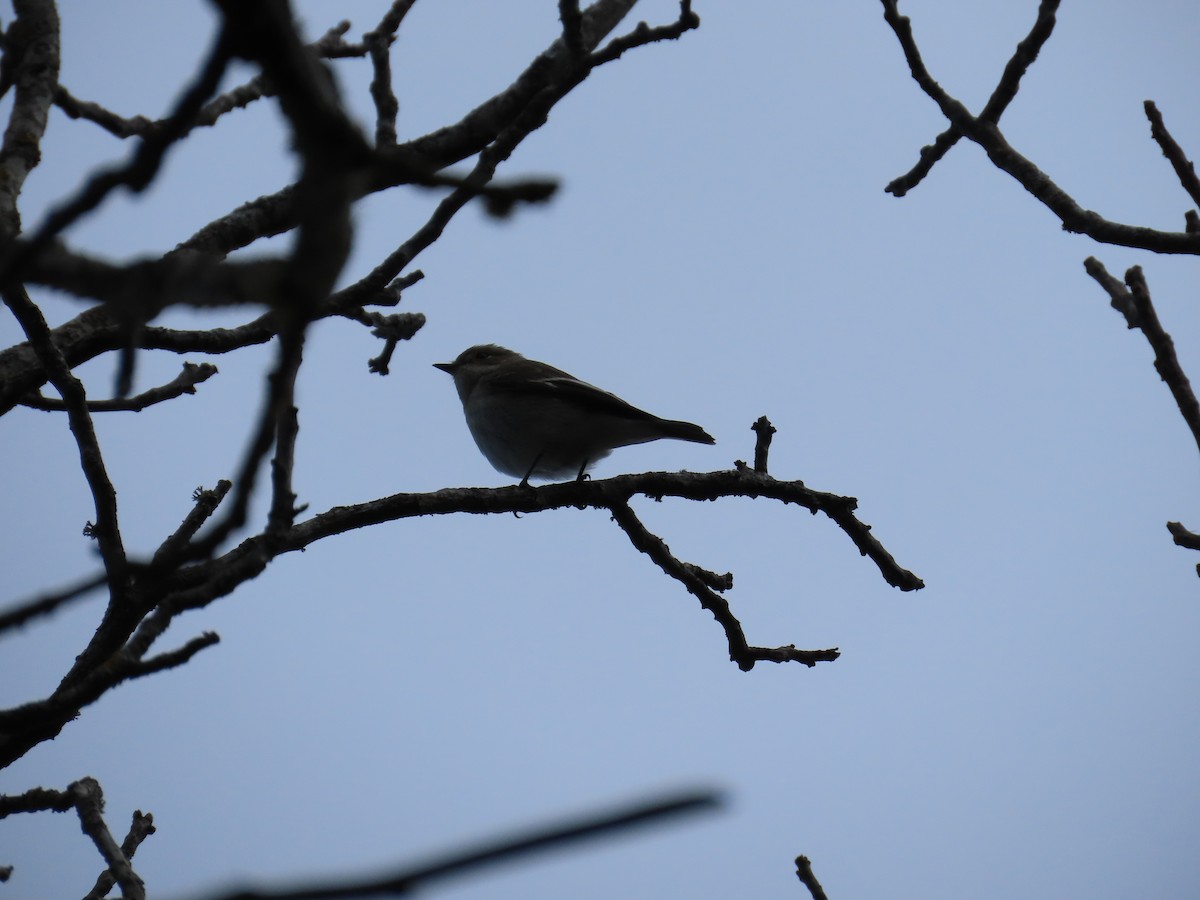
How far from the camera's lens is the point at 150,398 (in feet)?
16.7

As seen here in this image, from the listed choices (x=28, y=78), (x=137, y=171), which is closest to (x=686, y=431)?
(x=28, y=78)

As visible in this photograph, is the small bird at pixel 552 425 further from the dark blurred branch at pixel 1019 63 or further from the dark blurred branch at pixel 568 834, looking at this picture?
the dark blurred branch at pixel 568 834

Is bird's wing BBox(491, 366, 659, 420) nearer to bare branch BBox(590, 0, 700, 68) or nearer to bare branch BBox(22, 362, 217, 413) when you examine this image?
bare branch BBox(22, 362, 217, 413)

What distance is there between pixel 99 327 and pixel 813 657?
361cm

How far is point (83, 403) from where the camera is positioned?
3746mm

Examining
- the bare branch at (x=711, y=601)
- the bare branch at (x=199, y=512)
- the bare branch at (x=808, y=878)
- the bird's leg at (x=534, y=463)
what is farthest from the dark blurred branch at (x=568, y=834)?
the bird's leg at (x=534, y=463)

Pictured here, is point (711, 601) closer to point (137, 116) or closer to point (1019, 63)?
point (1019, 63)

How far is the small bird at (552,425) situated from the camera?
7.52 meters

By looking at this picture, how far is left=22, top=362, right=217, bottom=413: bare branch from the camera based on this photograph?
4.82 m

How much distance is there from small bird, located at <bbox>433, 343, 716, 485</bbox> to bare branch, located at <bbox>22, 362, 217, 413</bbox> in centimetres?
291

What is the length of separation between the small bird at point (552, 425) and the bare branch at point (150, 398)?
2.91 m

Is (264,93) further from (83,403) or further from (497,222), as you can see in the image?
(497,222)

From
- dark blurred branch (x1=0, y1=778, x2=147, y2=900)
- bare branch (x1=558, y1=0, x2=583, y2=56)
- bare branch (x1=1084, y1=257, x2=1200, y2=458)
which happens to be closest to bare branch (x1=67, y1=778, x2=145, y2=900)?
dark blurred branch (x1=0, y1=778, x2=147, y2=900)

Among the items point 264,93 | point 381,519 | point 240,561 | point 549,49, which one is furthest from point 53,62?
point 240,561
